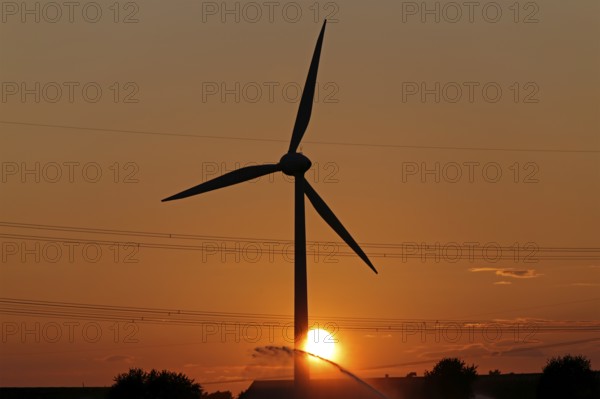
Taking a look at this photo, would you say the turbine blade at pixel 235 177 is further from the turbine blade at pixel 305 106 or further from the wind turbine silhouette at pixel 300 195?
the turbine blade at pixel 305 106

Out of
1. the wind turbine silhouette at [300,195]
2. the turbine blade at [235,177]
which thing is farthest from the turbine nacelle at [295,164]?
the turbine blade at [235,177]

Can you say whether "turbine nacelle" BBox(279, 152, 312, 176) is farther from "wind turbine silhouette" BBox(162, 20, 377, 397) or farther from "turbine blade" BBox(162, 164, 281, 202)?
"turbine blade" BBox(162, 164, 281, 202)

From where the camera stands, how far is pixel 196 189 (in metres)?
148

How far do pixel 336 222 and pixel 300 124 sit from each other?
10566 millimetres

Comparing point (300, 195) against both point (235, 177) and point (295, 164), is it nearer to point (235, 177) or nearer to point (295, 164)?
point (295, 164)

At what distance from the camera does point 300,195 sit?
144 metres

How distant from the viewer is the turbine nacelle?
14388cm

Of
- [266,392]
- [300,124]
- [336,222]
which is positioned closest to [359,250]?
[336,222]

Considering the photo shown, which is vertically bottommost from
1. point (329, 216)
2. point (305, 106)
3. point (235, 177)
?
point (329, 216)

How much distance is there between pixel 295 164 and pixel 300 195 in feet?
9.96

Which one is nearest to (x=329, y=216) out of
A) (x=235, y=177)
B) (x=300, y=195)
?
(x=300, y=195)

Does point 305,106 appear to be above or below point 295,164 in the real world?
above

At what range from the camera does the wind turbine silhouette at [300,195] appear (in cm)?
13738

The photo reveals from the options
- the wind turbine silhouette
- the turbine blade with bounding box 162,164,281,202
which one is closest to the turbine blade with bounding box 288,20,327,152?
the wind turbine silhouette
